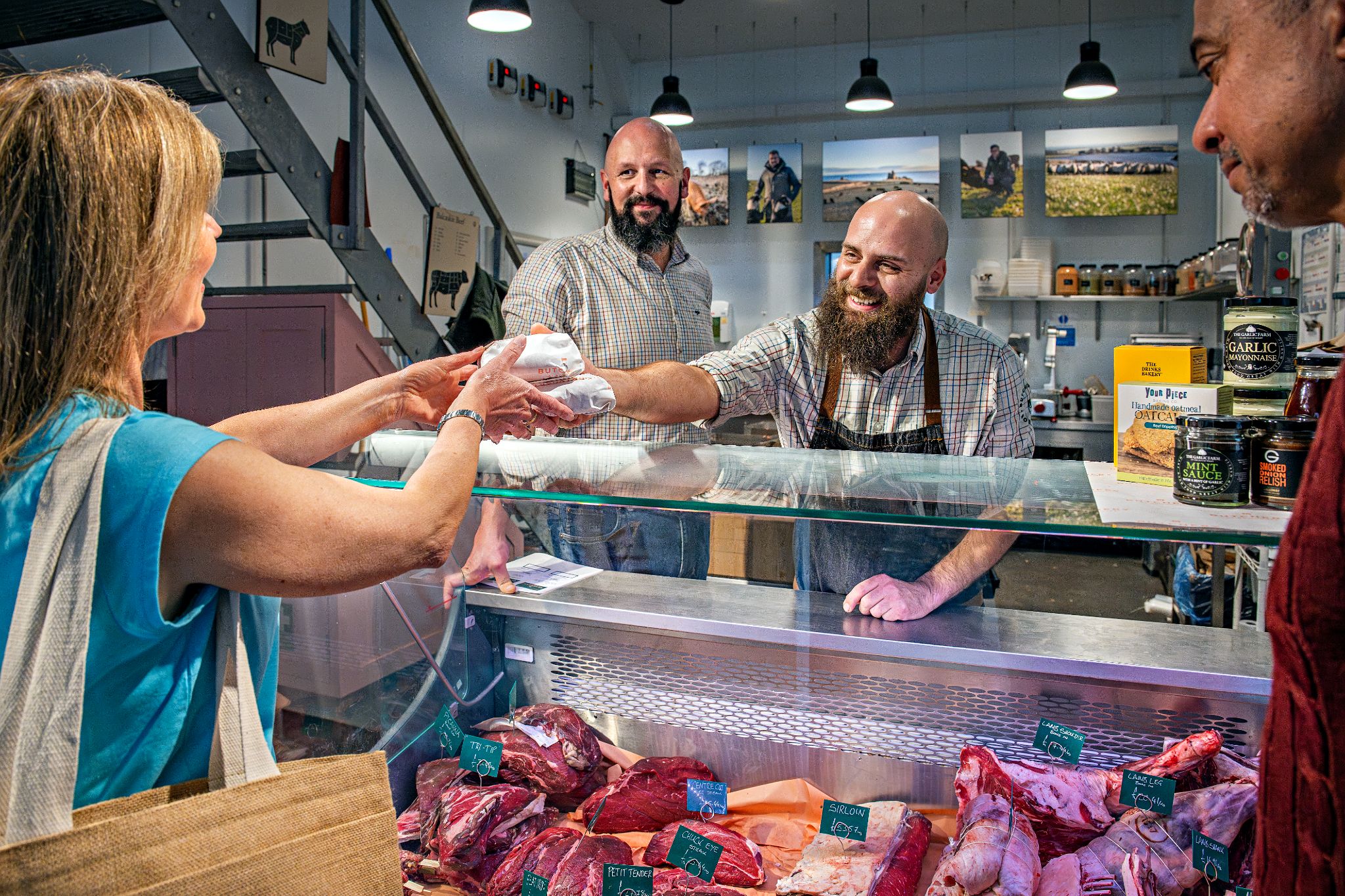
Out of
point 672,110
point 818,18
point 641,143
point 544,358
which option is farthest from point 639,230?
point 818,18

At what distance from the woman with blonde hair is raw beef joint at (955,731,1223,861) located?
1020 millimetres

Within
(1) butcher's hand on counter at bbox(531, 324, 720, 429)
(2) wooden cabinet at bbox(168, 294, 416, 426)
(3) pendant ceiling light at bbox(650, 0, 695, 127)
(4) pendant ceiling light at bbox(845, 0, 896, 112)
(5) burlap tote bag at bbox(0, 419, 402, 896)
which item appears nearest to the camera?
(5) burlap tote bag at bbox(0, 419, 402, 896)

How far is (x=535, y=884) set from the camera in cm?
159

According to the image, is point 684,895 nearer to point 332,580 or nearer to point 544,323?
point 332,580

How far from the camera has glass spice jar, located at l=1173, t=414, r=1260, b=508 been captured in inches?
49.8

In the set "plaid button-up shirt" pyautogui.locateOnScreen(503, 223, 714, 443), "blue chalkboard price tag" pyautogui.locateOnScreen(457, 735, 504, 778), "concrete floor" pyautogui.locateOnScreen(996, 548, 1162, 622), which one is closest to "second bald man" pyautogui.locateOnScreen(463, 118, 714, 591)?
"plaid button-up shirt" pyautogui.locateOnScreen(503, 223, 714, 443)

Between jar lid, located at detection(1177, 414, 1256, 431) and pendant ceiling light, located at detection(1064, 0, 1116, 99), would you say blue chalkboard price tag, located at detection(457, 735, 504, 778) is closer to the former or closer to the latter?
jar lid, located at detection(1177, 414, 1256, 431)

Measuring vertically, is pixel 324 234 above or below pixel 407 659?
above

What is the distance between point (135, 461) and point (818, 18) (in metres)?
9.05

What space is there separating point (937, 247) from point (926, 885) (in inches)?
66.5

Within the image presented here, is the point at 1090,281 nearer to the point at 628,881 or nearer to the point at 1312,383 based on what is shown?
the point at 1312,383

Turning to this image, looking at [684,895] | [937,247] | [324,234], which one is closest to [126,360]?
[684,895]

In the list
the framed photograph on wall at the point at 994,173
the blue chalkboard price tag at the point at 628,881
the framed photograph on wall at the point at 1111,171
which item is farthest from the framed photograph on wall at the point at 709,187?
the blue chalkboard price tag at the point at 628,881

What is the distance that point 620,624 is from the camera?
175 centimetres
